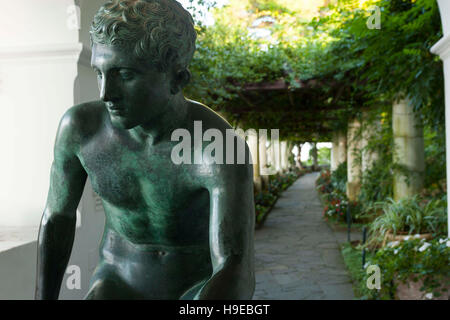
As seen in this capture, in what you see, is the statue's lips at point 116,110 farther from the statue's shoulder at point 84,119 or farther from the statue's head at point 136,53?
the statue's shoulder at point 84,119

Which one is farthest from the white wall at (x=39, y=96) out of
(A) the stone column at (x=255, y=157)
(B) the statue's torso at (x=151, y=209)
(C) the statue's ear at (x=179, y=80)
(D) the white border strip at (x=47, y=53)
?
(A) the stone column at (x=255, y=157)

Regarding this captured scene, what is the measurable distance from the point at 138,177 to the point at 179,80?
0.84 ft

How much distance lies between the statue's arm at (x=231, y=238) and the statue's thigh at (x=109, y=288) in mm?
278

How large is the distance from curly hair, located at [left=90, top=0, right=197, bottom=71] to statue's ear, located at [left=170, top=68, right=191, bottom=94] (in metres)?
0.04

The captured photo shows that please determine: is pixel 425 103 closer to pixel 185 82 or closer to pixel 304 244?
pixel 304 244

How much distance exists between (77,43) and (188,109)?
1832mm

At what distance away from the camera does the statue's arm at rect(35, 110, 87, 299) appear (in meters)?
1.11

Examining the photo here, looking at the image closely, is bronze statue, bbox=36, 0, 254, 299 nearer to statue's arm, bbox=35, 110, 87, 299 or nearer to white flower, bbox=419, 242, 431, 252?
statue's arm, bbox=35, 110, 87, 299

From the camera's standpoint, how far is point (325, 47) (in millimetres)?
7934

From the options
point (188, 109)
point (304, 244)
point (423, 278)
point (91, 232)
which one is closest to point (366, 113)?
point (304, 244)

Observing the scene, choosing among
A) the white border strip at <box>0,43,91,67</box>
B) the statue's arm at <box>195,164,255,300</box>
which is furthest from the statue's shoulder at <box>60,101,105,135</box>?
the white border strip at <box>0,43,91,67</box>

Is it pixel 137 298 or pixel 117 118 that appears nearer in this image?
pixel 117 118

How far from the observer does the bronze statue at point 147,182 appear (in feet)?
3.06

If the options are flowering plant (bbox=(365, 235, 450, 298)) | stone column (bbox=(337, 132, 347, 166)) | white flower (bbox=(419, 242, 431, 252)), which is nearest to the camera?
flowering plant (bbox=(365, 235, 450, 298))
